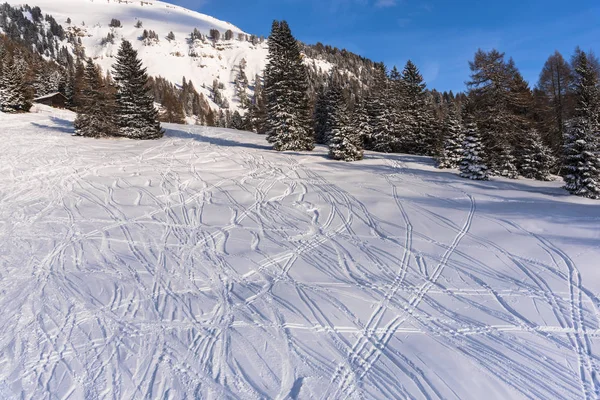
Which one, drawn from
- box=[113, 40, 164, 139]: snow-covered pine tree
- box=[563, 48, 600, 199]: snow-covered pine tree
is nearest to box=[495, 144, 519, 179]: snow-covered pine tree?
box=[563, 48, 600, 199]: snow-covered pine tree

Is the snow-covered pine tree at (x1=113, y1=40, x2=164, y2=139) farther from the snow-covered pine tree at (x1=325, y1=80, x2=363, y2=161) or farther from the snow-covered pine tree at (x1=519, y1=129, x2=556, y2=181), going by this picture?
the snow-covered pine tree at (x1=519, y1=129, x2=556, y2=181)

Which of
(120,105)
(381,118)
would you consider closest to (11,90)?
(120,105)

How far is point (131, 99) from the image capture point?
2688 centimetres

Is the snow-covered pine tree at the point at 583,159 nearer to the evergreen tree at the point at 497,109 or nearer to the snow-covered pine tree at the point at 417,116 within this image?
the evergreen tree at the point at 497,109

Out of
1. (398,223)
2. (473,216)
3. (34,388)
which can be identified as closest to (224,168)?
(398,223)

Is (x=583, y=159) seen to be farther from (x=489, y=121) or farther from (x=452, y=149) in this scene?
(x=452, y=149)

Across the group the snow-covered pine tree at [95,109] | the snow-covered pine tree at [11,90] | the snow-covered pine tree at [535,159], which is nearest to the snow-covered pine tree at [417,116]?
the snow-covered pine tree at [535,159]

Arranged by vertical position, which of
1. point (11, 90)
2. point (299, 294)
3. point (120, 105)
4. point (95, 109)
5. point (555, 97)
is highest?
point (555, 97)

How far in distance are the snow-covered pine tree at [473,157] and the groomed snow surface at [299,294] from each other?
3.83 metres

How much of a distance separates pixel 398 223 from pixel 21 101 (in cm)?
4564

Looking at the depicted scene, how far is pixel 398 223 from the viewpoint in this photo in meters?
9.82

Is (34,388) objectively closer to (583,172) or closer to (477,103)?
(583,172)

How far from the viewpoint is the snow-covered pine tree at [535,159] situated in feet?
61.6

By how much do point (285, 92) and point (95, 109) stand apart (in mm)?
16004
